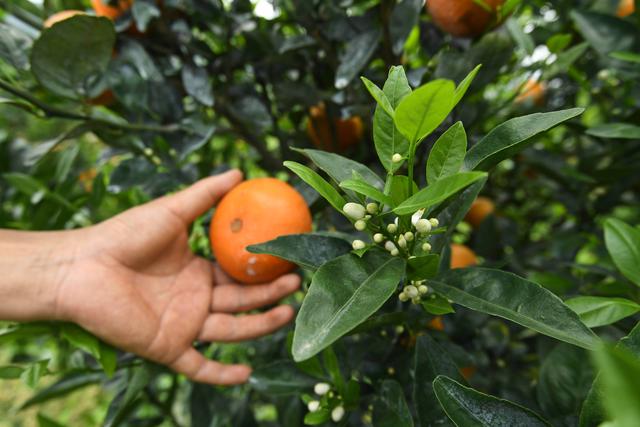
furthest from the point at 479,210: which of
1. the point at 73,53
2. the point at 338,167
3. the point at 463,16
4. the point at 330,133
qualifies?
the point at 73,53

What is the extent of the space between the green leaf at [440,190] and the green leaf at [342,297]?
0.09 m

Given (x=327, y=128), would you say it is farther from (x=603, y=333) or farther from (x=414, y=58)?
(x=603, y=333)

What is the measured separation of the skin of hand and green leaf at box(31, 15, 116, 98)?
283mm

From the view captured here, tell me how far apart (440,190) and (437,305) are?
21 centimetres

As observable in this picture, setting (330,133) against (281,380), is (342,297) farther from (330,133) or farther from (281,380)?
(330,133)

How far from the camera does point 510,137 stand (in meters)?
0.51

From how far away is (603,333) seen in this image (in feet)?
2.52

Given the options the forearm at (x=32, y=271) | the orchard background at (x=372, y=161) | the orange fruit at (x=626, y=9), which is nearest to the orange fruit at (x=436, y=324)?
the orchard background at (x=372, y=161)

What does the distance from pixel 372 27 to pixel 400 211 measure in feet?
1.83

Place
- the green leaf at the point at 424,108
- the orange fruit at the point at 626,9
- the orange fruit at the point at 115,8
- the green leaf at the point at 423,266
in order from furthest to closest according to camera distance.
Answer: the orange fruit at the point at 626,9 < the orange fruit at the point at 115,8 < the green leaf at the point at 423,266 < the green leaf at the point at 424,108

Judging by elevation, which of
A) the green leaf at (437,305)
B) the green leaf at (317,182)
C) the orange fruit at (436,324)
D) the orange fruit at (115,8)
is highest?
the orange fruit at (115,8)

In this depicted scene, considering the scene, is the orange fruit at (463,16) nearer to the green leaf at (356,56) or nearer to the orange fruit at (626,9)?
the green leaf at (356,56)

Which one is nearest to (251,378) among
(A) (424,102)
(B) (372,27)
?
(A) (424,102)

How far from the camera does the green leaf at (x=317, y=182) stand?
504 mm
